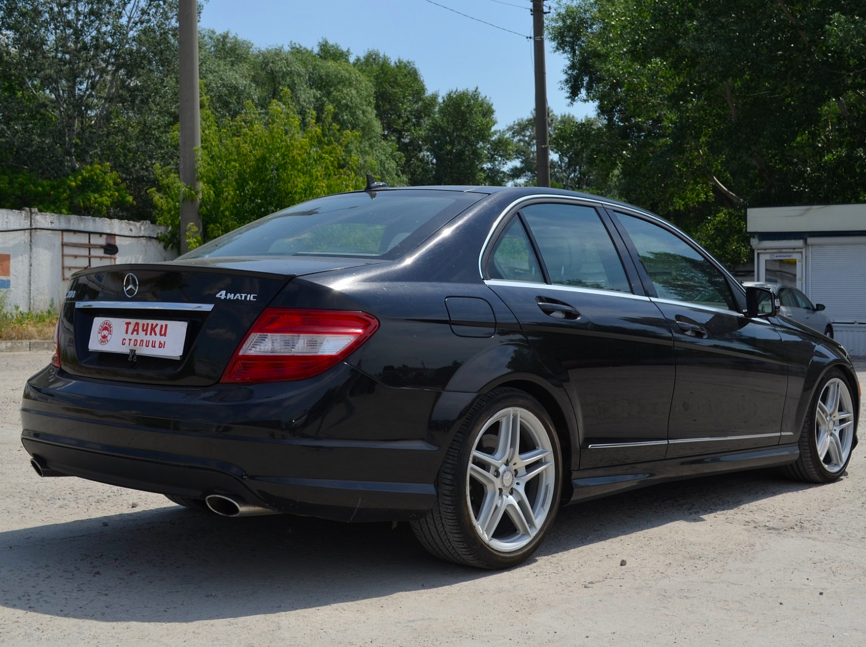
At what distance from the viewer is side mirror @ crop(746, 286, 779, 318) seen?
19.4ft

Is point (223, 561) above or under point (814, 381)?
under

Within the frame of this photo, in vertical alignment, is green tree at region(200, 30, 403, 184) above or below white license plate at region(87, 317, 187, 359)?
above

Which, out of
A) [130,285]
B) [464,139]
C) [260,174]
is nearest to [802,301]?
[260,174]

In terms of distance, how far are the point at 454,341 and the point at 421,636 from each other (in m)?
1.14

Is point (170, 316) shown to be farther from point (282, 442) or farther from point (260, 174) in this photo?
point (260, 174)

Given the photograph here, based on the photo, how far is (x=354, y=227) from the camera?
15.3 ft

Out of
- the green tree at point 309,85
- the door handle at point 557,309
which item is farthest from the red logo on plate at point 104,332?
the green tree at point 309,85

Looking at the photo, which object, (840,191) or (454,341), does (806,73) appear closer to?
(840,191)

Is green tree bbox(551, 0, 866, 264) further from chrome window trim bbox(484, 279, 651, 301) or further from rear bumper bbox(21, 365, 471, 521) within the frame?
rear bumper bbox(21, 365, 471, 521)

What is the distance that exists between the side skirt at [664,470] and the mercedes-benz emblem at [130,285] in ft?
6.55

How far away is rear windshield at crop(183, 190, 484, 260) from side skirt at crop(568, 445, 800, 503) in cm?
127

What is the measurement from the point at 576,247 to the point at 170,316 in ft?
6.37

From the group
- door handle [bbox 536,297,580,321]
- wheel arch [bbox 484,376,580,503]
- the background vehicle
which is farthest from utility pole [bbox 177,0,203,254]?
wheel arch [bbox 484,376,580,503]

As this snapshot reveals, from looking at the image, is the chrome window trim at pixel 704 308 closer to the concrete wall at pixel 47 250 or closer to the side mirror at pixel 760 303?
the side mirror at pixel 760 303
